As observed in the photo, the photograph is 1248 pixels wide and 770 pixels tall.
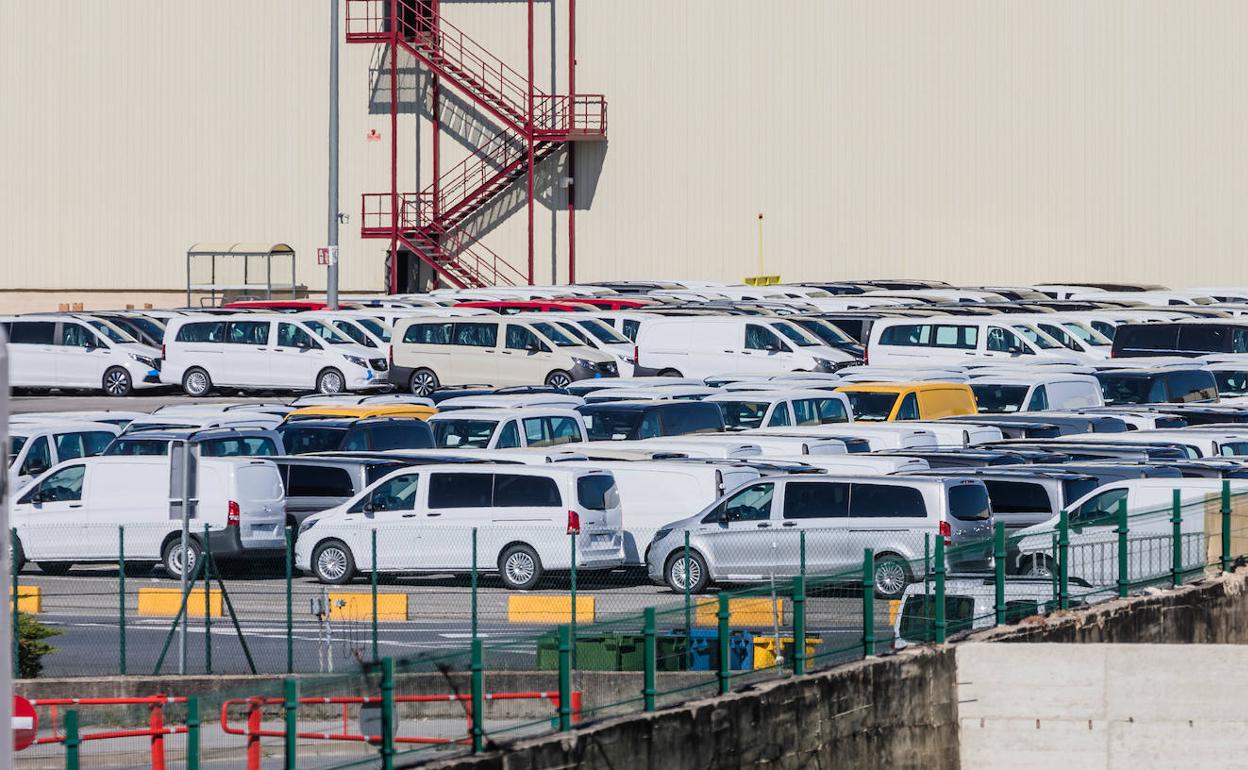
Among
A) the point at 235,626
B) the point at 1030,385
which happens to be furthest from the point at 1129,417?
the point at 235,626

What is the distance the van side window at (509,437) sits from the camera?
91.1ft

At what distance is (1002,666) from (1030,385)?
556 inches

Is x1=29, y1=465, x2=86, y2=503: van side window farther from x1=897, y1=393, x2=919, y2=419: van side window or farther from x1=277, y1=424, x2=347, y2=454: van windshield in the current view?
x1=897, y1=393, x2=919, y2=419: van side window

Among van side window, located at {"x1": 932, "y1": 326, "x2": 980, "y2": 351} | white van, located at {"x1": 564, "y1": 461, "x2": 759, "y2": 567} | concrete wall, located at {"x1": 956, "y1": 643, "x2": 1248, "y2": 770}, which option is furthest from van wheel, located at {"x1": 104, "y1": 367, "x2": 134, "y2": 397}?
concrete wall, located at {"x1": 956, "y1": 643, "x2": 1248, "y2": 770}

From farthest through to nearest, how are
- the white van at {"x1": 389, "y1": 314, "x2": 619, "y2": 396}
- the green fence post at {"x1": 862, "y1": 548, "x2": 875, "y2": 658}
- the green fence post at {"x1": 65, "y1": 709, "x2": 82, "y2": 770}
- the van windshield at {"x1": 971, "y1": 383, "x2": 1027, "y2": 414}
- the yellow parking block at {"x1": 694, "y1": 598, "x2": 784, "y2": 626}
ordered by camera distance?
the white van at {"x1": 389, "y1": 314, "x2": 619, "y2": 396} → the van windshield at {"x1": 971, "y1": 383, "x2": 1027, "y2": 414} → the green fence post at {"x1": 862, "y1": 548, "x2": 875, "y2": 658} → the yellow parking block at {"x1": 694, "y1": 598, "x2": 784, "y2": 626} → the green fence post at {"x1": 65, "y1": 709, "x2": 82, "y2": 770}

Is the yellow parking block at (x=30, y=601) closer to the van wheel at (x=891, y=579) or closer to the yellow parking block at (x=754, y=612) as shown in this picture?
the yellow parking block at (x=754, y=612)

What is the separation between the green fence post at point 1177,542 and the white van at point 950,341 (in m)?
17.9

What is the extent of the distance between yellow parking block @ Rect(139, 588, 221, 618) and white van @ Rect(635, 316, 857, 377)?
760 inches

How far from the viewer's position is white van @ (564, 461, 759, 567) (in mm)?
22875

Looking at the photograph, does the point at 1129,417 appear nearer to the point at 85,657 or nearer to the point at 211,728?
the point at 85,657

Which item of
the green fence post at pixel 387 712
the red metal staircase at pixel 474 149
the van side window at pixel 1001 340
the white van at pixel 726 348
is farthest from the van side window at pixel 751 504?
the red metal staircase at pixel 474 149

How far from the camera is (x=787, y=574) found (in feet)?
64.3

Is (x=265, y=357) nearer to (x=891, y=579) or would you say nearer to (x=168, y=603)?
(x=168, y=603)

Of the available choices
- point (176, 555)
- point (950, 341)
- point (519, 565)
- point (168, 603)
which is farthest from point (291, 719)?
point (950, 341)
